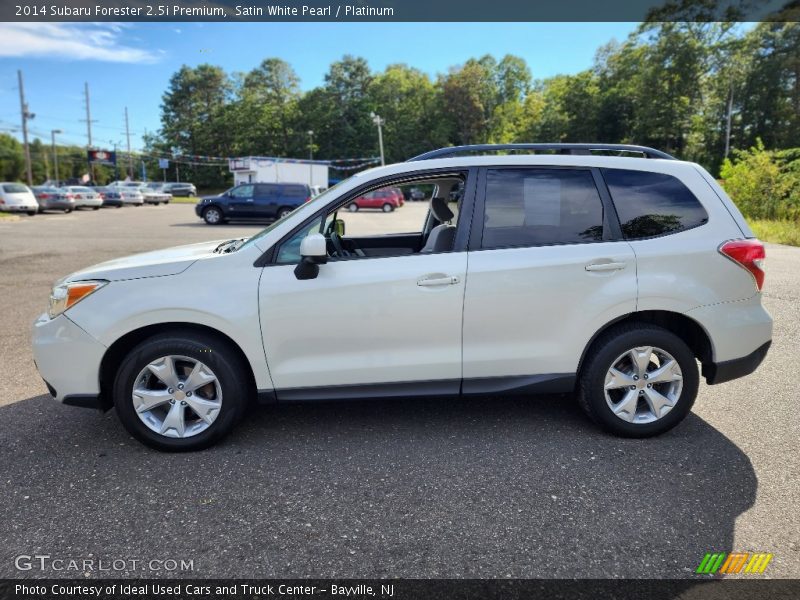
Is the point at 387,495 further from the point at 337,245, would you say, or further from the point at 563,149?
the point at 563,149

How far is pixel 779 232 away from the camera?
15344mm

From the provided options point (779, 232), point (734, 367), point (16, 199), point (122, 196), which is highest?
point (122, 196)

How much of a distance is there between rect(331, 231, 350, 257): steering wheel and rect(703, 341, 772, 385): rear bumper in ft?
8.84

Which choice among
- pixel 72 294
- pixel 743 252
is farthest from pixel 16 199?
pixel 743 252

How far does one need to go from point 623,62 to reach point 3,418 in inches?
2831

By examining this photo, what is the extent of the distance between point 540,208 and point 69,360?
3.08 metres

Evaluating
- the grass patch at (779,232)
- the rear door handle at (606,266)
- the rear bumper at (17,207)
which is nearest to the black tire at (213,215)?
the rear bumper at (17,207)

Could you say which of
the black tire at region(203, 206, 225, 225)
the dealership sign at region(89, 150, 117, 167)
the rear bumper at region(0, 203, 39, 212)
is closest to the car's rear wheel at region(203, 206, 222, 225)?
the black tire at region(203, 206, 225, 225)

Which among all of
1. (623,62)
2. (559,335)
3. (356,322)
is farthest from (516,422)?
(623,62)

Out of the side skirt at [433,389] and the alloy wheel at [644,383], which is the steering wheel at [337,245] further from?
the alloy wheel at [644,383]

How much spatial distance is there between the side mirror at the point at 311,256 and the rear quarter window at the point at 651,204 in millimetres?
1914

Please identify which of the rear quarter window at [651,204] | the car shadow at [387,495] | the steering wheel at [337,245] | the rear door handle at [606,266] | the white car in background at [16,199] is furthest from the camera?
the white car in background at [16,199]

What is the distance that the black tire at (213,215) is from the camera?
2339 cm

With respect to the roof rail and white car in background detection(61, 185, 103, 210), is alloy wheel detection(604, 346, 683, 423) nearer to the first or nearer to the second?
the roof rail
